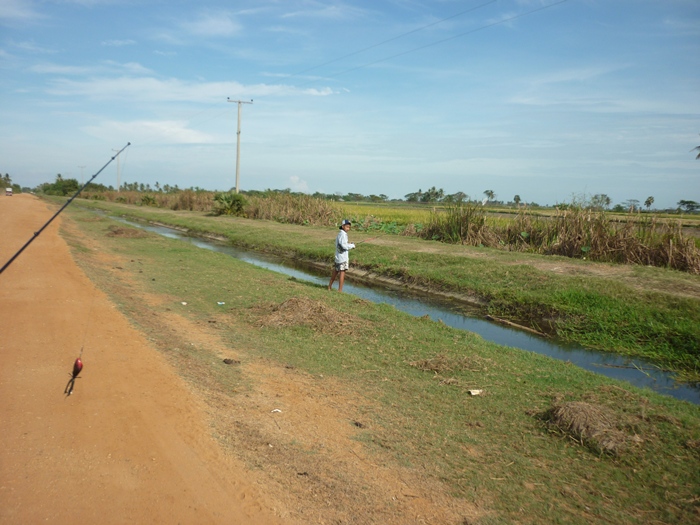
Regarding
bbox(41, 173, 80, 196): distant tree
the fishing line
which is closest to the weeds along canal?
the fishing line

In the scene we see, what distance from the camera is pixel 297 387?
6.29m

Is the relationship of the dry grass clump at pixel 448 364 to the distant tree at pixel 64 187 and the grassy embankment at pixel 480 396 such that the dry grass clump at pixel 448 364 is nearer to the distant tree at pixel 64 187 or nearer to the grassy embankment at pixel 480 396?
the grassy embankment at pixel 480 396

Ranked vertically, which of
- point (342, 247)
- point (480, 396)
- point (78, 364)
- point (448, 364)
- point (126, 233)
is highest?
point (342, 247)

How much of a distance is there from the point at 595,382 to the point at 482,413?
215 centimetres

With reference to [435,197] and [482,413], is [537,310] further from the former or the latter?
[435,197]

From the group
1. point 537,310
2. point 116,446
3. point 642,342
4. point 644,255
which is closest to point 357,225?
point 644,255

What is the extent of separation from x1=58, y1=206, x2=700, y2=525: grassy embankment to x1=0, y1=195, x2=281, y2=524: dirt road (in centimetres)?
40

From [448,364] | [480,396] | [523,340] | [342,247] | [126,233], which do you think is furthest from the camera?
[126,233]

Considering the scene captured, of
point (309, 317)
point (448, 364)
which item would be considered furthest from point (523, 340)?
point (309, 317)

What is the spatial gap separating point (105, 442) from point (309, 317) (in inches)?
196

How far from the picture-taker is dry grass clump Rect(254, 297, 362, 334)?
29.2 ft

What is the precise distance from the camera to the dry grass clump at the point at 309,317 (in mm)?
8914

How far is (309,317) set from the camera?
912 centimetres

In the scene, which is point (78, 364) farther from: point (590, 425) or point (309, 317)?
point (590, 425)
